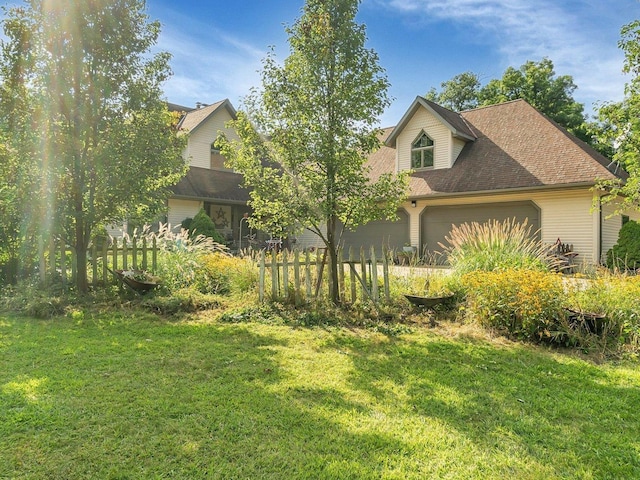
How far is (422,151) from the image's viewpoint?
15898 millimetres

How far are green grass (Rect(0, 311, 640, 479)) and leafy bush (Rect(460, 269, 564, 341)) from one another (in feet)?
1.18

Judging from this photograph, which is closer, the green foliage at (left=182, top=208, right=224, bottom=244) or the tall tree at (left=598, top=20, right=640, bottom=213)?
the tall tree at (left=598, top=20, right=640, bottom=213)

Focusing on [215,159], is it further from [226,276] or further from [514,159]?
[514,159]

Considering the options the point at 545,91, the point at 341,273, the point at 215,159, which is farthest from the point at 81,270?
the point at 545,91

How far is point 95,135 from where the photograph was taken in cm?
738

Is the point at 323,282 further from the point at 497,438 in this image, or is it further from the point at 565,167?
the point at 565,167

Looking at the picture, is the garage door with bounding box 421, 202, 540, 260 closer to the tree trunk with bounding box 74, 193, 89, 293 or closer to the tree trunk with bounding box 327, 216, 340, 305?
the tree trunk with bounding box 327, 216, 340, 305

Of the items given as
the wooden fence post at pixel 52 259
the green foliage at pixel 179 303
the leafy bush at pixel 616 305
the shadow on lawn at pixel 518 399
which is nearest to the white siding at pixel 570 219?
the leafy bush at pixel 616 305

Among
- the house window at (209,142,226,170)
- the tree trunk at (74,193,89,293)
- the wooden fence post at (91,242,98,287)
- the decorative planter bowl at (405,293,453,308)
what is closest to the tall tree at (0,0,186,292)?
the tree trunk at (74,193,89,293)

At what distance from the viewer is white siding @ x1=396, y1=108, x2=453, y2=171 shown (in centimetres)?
1524

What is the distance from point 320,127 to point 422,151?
10618 millimetres

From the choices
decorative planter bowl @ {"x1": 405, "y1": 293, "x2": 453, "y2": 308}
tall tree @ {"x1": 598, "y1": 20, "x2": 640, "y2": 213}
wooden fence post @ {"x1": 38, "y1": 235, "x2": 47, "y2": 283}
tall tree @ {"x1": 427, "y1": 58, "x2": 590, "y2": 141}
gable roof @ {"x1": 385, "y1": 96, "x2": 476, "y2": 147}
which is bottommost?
decorative planter bowl @ {"x1": 405, "y1": 293, "x2": 453, "y2": 308}

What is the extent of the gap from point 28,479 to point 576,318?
5.54 metres

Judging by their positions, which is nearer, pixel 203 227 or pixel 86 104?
pixel 86 104
